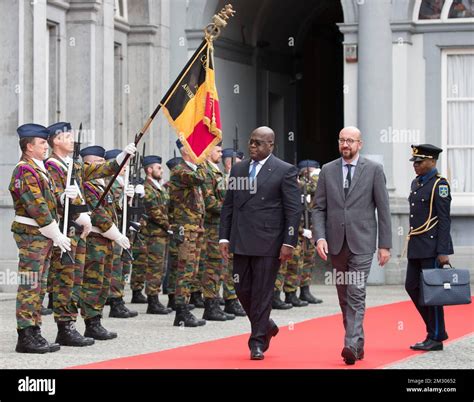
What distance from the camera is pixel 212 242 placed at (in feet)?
49.1

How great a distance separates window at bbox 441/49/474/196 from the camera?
72.5ft

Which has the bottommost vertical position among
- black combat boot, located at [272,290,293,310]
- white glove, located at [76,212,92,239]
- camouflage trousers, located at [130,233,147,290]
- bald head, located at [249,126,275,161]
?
black combat boot, located at [272,290,293,310]

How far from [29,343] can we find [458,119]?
12.3 meters

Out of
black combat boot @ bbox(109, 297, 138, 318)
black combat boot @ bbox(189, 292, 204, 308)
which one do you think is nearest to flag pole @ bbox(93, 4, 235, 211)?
black combat boot @ bbox(109, 297, 138, 318)

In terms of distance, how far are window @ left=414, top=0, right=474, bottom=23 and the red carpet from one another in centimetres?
751

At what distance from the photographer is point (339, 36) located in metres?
32.9

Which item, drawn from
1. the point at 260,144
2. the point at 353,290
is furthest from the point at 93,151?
the point at 353,290

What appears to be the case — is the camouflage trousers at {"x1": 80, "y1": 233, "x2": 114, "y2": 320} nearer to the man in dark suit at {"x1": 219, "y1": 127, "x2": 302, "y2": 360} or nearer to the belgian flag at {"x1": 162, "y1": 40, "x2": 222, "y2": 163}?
the belgian flag at {"x1": 162, "y1": 40, "x2": 222, "y2": 163}

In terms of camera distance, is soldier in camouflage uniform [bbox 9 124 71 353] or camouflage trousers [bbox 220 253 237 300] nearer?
soldier in camouflage uniform [bbox 9 124 71 353]

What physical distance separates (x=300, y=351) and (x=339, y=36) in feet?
71.7

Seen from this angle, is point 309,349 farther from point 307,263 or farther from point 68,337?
point 307,263

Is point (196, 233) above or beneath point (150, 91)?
beneath
